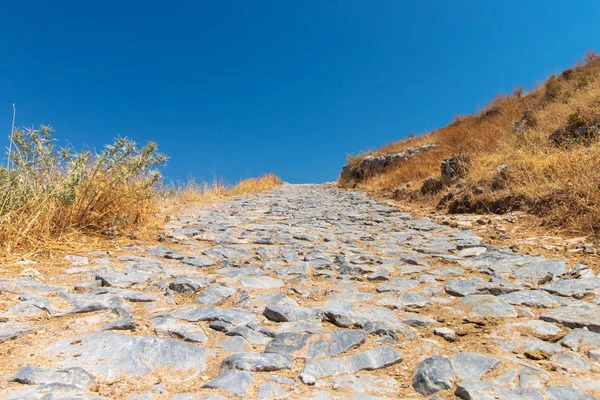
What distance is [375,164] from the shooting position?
17438 mm

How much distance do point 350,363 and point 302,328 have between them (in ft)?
1.50

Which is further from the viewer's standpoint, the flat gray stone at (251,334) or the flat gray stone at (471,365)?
the flat gray stone at (251,334)

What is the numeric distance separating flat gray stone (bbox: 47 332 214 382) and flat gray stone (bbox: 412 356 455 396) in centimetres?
96

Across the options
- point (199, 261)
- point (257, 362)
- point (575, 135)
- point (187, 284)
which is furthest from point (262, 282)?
point (575, 135)

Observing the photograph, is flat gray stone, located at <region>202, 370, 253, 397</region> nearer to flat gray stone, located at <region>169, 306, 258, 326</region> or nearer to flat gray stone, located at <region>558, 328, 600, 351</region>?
flat gray stone, located at <region>169, 306, 258, 326</region>

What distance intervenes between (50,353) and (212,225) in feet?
14.0

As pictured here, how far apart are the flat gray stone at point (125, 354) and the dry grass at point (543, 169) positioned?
179 inches

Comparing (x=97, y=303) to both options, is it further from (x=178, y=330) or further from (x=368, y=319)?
(x=368, y=319)

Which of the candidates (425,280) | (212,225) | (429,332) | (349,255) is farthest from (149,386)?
(212,225)

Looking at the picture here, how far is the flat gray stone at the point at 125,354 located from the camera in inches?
63.3

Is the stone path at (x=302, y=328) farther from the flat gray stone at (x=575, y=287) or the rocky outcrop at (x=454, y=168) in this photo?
the rocky outcrop at (x=454, y=168)

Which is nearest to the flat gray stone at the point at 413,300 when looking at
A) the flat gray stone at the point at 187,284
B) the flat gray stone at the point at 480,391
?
the flat gray stone at the point at 480,391

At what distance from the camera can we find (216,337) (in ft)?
6.64

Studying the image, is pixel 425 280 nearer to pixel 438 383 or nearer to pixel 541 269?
pixel 541 269
